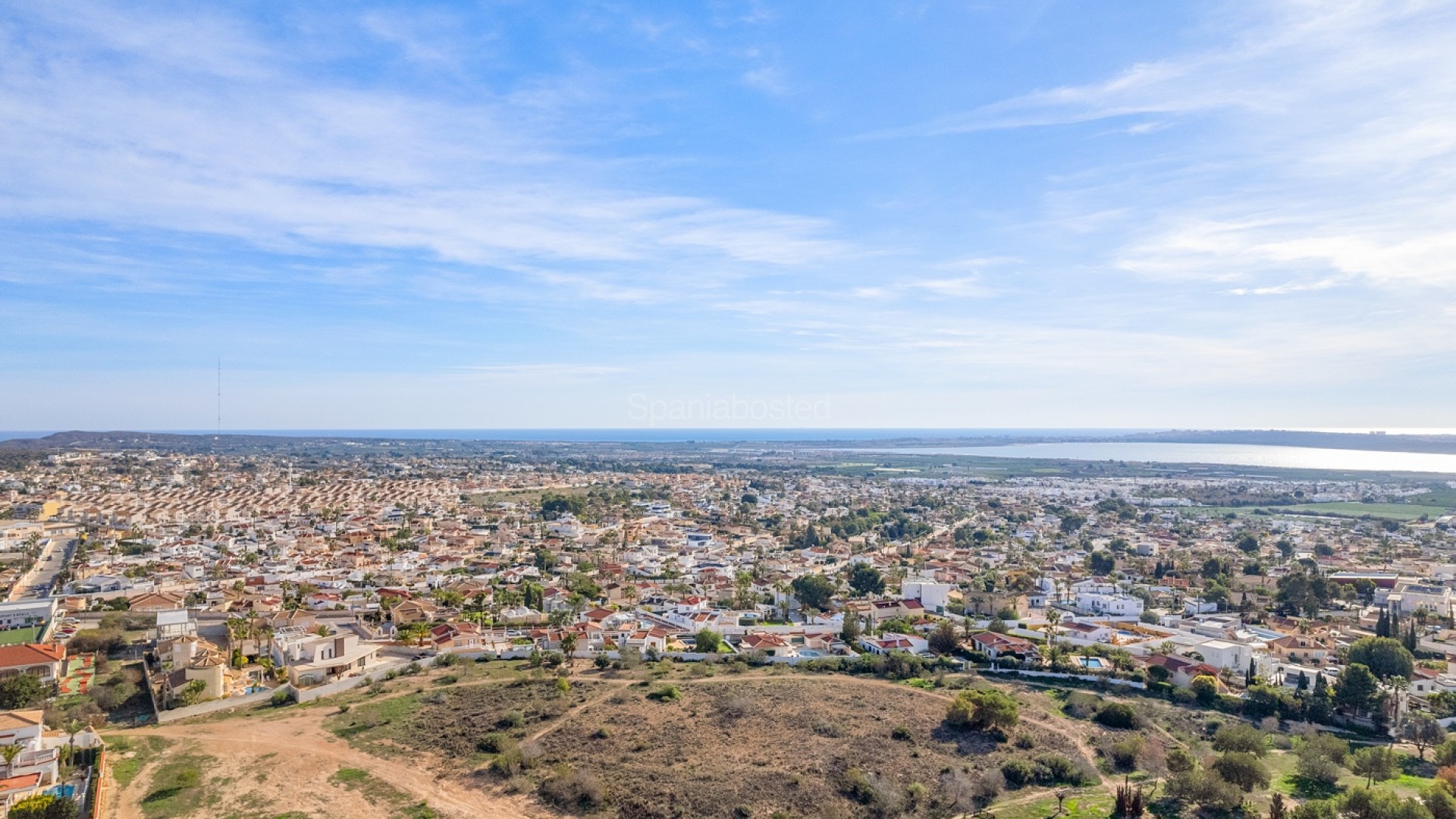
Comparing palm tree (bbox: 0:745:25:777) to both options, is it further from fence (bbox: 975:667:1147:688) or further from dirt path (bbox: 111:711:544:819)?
fence (bbox: 975:667:1147:688)

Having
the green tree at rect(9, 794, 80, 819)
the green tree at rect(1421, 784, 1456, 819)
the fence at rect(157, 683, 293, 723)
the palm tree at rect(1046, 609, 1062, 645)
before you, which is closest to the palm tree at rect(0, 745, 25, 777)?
the green tree at rect(9, 794, 80, 819)

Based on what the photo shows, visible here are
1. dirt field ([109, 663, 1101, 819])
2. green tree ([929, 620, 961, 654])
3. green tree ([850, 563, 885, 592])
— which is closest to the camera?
dirt field ([109, 663, 1101, 819])

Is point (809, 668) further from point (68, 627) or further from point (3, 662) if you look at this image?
point (68, 627)

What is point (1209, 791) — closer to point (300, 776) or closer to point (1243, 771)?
point (1243, 771)

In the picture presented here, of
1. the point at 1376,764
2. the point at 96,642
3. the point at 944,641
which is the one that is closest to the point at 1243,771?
the point at 1376,764

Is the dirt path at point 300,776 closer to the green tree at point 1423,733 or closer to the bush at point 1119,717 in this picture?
the bush at point 1119,717

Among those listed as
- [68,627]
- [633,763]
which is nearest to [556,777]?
[633,763]
